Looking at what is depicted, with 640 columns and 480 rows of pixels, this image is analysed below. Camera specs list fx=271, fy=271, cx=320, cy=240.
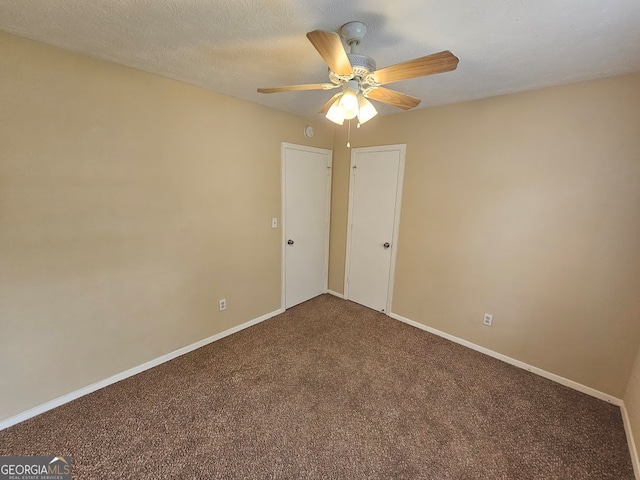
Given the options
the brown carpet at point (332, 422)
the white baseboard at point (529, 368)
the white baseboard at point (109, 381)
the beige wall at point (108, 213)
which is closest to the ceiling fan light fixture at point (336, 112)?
the beige wall at point (108, 213)

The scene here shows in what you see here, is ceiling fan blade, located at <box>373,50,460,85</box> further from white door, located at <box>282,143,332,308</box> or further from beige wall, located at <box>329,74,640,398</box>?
white door, located at <box>282,143,332,308</box>

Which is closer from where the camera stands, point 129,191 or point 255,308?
point 129,191

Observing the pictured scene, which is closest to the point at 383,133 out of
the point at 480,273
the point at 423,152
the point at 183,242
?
the point at 423,152

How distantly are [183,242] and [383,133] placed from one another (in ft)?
7.81

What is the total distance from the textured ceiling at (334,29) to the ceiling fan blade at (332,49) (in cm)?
25

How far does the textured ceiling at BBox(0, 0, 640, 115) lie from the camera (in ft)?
4.01

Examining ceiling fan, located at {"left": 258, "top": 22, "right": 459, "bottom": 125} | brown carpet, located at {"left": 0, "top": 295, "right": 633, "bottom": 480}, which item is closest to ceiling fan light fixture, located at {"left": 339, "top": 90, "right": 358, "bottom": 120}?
ceiling fan, located at {"left": 258, "top": 22, "right": 459, "bottom": 125}

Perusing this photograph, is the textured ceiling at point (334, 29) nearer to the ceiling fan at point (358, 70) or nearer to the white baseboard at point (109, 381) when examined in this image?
the ceiling fan at point (358, 70)

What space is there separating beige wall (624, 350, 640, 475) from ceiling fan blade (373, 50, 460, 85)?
236 cm

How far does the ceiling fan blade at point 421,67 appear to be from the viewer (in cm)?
110

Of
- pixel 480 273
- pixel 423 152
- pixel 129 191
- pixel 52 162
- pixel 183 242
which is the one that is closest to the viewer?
pixel 52 162

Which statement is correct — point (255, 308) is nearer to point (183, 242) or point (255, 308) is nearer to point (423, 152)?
point (183, 242)

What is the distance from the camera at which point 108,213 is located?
1956 mm

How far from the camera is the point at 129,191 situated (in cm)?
203
